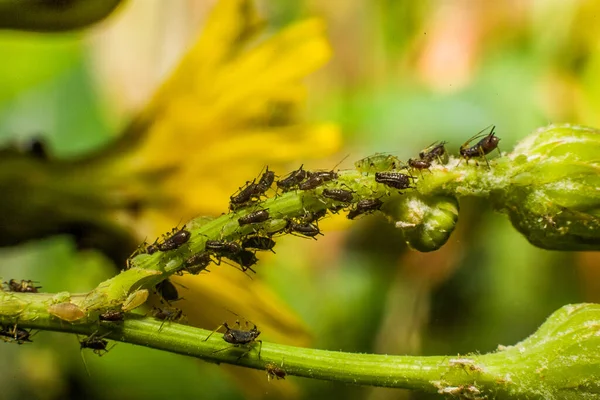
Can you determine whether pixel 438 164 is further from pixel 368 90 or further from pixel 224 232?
pixel 368 90

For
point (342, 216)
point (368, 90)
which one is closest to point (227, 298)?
point (342, 216)

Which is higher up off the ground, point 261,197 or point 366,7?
point 366,7

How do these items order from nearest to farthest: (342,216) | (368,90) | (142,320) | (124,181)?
1. (142,320)
2. (342,216)
3. (124,181)
4. (368,90)

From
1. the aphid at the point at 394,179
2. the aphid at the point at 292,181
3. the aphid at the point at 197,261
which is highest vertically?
the aphid at the point at 292,181

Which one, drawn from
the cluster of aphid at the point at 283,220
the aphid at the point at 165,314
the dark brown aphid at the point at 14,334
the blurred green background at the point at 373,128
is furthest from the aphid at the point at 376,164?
the blurred green background at the point at 373,128

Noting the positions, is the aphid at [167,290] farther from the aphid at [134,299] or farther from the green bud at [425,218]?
the green bud at [425,218]

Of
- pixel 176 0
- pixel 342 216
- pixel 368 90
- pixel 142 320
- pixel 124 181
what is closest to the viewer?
pixel 142 320
